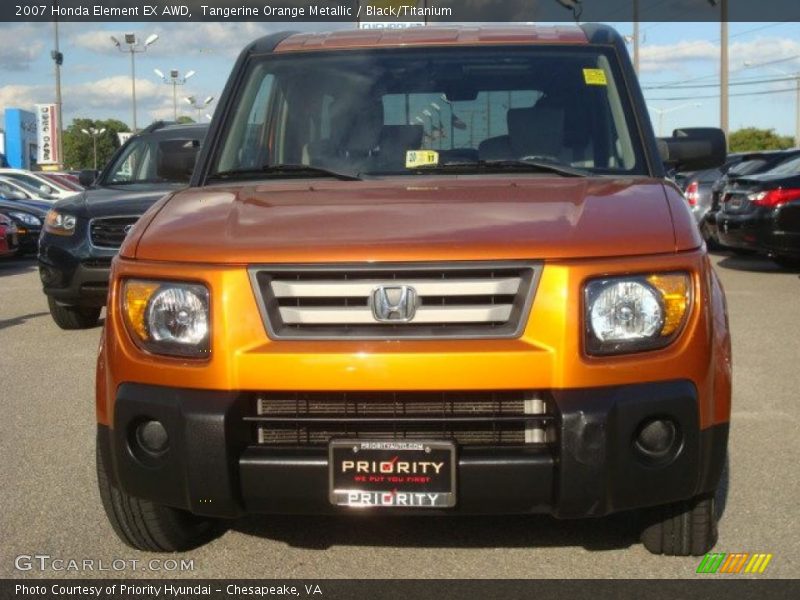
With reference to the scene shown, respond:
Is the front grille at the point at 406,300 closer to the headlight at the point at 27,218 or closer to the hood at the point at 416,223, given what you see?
the hood at the point at 416,223

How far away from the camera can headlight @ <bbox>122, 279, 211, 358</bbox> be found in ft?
11.8

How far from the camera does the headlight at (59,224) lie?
1033 centimetres

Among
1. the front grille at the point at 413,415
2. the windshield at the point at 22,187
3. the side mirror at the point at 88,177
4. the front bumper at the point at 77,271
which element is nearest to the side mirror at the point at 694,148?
the front grille at the point at 413,415

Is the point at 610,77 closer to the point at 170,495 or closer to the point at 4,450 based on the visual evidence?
the point at 170,495

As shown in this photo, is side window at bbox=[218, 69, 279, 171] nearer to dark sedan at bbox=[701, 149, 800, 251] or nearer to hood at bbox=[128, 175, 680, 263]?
hood at bbox=[128, 175, 680, 263]

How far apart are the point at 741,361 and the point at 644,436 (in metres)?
5.36

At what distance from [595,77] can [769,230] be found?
413 inches

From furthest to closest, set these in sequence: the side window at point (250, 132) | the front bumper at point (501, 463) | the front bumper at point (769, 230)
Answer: the front bumper at point (769, 230) → the side window at point (250, 132) → the front bumper at point (501, 463)

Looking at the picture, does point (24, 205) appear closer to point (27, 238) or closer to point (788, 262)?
point (27, 238)

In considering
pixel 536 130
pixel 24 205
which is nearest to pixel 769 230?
pixel 536 130

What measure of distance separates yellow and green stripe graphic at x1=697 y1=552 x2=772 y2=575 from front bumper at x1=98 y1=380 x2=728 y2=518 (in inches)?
20.3

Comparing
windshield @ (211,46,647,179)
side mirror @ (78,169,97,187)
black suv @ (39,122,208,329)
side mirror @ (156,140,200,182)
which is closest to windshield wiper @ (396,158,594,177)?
windshield @ (211,46,647,179)

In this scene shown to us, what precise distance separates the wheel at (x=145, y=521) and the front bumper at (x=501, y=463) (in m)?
0.43

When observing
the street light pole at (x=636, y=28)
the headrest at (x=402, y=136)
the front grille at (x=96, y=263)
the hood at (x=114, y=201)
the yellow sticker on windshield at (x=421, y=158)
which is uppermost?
the street light pole at (x=636, y=28)
